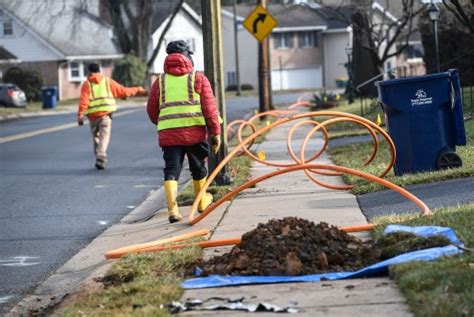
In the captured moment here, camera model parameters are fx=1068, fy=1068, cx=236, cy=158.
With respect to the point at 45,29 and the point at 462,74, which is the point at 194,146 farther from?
the point at 45,29

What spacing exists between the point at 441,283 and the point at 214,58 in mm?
8239

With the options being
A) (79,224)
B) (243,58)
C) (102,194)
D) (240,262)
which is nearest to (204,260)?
(240,262)

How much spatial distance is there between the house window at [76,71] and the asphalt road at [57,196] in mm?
43951

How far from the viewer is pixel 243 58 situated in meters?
88.6

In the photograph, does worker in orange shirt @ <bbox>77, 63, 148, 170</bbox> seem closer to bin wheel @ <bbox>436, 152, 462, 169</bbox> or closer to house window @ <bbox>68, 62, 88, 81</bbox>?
bin wheel @ <bbox>436, 152, 462, 169</bbox>

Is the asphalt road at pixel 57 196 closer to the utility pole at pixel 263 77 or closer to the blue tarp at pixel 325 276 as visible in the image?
the blue tarp at pixel 325 276

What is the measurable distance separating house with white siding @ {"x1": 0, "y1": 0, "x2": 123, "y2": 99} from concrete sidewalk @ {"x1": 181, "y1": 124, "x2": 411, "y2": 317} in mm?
52383

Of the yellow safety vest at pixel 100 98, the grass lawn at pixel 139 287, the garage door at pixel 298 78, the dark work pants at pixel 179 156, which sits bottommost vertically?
the garage door at pixel 298 78

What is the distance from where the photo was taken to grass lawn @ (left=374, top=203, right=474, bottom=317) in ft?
19.3

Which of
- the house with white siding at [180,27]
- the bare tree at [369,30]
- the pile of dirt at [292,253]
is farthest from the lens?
the house with white siding at [180,27]

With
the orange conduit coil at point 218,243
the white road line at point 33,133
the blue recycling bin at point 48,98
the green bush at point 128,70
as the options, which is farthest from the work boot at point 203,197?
the green bush at point 128,70

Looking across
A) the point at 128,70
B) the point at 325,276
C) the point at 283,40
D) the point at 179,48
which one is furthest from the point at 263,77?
the point at 283,40

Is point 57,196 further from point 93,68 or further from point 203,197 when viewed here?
point 93,68

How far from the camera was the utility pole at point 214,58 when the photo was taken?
1424 cm
